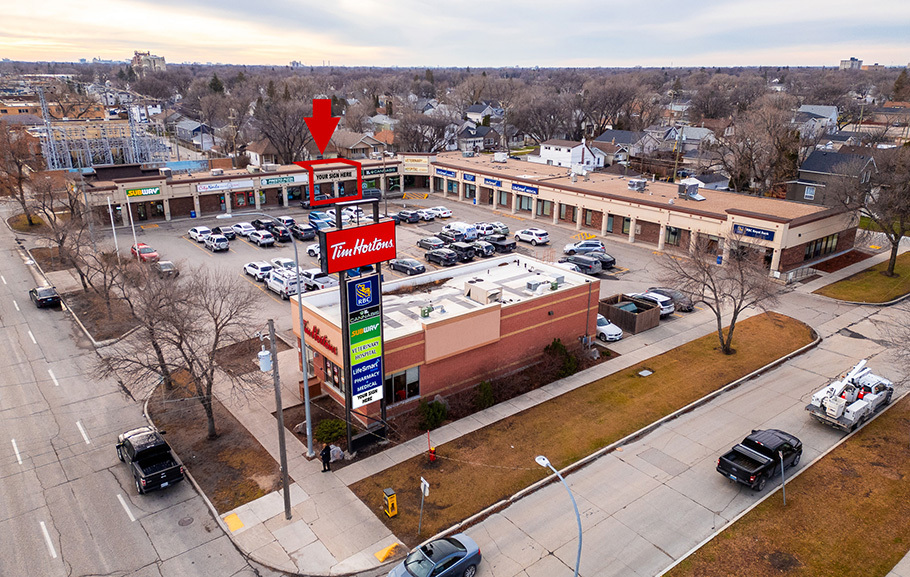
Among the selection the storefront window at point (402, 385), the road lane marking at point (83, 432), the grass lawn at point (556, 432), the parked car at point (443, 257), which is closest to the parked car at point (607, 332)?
the grass lawn at point (556, 432)

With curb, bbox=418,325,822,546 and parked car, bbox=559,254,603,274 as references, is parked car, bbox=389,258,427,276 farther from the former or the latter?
curb, bbox=418,325,822,546

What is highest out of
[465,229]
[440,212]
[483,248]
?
[465,229]

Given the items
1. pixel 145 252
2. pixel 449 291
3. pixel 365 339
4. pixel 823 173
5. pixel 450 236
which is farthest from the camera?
pixel 823 173

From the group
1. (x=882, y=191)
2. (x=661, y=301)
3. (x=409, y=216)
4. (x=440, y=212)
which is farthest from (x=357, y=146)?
(x=882, y=191)

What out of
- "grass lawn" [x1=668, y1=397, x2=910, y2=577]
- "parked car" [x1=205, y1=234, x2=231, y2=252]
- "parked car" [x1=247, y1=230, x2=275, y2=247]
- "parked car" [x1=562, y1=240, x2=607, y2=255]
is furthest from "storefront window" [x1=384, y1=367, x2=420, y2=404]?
"parked car" [x1=205, y1=234, x2=231, y2=252]

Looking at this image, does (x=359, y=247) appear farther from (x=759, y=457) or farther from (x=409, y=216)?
(x=409, y=216)

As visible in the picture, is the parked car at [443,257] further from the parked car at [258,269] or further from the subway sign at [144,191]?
the subway sign at [144,191]

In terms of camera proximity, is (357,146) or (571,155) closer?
(571,155)
